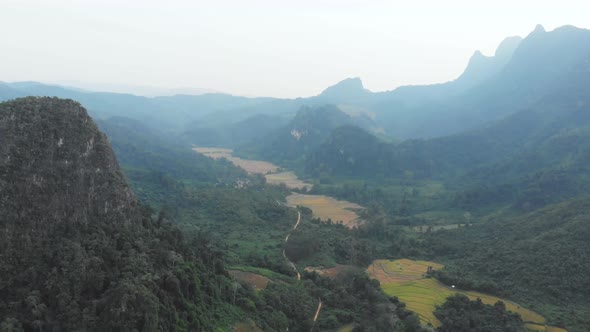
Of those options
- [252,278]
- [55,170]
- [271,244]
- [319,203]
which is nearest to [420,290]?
[252,278]

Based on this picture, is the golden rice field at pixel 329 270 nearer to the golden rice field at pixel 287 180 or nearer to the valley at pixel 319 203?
the valley at pixel 319 203

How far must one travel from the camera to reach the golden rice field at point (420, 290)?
4394 centimetres

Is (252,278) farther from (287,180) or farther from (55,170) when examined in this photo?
(287,180)

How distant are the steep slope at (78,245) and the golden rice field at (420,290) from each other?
23699 millimetres

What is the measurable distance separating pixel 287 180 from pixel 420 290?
295 feet

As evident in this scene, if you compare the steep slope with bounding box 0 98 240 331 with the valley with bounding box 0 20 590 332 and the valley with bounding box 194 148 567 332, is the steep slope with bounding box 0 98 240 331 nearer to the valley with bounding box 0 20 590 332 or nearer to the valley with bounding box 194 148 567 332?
Answer: the valley with bounding box 0 20 590 332

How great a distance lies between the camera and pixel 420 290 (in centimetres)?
5075

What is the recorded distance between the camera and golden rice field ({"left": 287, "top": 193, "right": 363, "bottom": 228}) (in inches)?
3559

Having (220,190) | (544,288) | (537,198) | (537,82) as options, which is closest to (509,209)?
(537,198)

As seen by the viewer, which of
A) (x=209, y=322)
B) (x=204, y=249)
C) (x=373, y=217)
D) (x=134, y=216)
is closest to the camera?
(x=209, y=322)

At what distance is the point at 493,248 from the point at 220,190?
55.8m

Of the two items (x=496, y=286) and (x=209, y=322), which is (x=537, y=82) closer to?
(x=496, y=286)

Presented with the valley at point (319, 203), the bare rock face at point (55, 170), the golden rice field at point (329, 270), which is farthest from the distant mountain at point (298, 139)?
the bare rock face at point (55, 170)

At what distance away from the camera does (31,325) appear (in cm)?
2250
